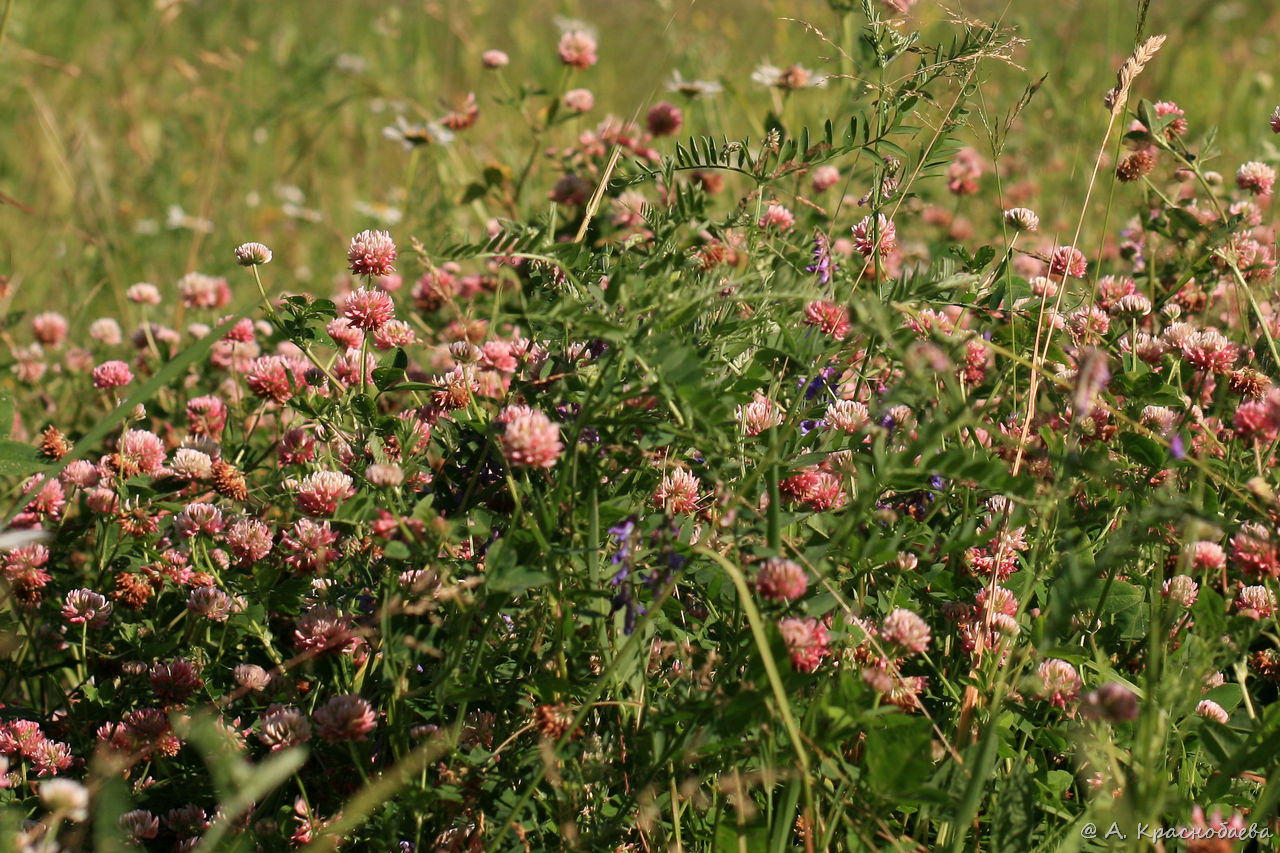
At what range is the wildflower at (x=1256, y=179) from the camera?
1.82 metres

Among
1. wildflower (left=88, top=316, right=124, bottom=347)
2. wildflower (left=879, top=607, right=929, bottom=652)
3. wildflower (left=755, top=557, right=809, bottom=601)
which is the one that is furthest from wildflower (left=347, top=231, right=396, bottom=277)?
wildflower (left=88, top=316, right=124, bottom=347)

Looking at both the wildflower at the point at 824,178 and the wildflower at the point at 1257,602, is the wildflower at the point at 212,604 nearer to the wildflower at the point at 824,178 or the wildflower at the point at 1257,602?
the wildflower at the point at 1257,602

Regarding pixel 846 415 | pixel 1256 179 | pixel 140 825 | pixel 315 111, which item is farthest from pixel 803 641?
pixel 315 111

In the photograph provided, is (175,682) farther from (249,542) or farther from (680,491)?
(680,491)

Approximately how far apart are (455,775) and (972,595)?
67 centimetres

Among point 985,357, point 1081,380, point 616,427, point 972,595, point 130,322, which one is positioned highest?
point 1081,380

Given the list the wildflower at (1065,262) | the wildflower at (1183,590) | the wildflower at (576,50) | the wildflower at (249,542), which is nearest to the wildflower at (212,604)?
the wildflower at (249,542)

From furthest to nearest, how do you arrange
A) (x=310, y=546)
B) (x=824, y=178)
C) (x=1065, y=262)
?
(x=824, y=178), (x=1065, y=262), (x=310, y=546)

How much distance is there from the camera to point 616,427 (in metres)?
1.17

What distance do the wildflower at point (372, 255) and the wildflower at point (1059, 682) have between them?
0.86 m

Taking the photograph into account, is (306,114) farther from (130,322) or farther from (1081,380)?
(1081,380)

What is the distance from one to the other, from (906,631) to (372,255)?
75 cm

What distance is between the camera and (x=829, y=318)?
1.47 meters

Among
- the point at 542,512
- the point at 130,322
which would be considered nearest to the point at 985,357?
the point at 542,512
